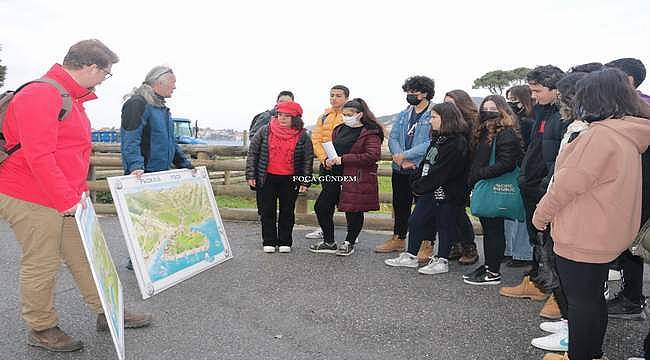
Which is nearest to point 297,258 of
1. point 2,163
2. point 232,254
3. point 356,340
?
point 232,254

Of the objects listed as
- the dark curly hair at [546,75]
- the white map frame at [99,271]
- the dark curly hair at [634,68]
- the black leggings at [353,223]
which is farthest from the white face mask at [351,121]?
the white map frame at [99,271]

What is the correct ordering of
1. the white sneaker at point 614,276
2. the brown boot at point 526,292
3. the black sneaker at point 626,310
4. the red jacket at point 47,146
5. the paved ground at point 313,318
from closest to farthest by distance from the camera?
the red jacket at point 47,146 → the paved ground at point 313,318 → the black sneaker at point 626,310 → the brown boot at point 526,292 → the white sneaker at point 614,276

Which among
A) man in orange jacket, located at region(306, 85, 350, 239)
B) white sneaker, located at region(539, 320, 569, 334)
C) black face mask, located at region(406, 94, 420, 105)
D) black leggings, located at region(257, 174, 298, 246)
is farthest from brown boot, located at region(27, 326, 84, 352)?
black face mask, located at region(406, 94, 420, 105)

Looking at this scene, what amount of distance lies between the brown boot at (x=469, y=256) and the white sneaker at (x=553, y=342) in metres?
2.03

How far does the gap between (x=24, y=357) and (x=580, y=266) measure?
10.2 feet

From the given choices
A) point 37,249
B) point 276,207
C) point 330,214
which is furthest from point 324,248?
point 37,249

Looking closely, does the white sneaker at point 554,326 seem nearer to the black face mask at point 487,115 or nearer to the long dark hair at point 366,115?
the black face mask at point 487,115

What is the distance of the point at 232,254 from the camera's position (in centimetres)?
565

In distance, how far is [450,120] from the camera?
4883 mm

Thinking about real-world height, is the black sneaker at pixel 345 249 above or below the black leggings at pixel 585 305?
below

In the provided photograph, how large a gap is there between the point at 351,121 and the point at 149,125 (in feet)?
6.61

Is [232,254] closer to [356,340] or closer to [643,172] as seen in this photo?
[356,340]

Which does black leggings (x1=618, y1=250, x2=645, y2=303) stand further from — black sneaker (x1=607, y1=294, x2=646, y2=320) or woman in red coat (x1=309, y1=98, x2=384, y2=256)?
woman in red coat (x1=309, y1=98, x2=384, y2=256)

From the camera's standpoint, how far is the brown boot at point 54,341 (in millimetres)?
3244
